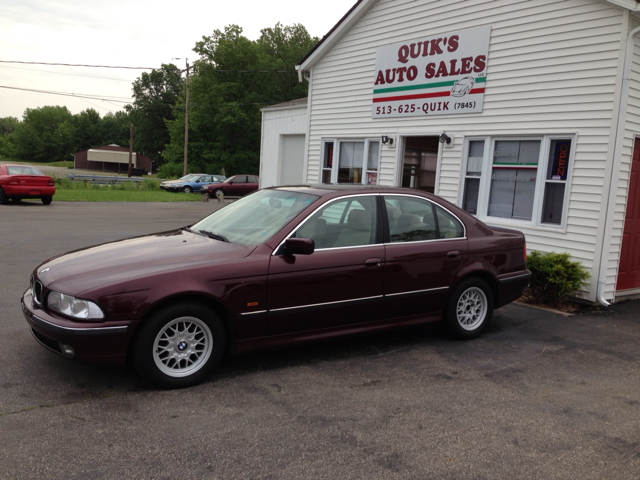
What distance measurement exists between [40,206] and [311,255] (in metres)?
17.6

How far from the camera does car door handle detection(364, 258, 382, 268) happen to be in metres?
5.09

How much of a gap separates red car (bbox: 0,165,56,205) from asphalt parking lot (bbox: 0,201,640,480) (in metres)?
14.9

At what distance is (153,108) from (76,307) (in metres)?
84.6

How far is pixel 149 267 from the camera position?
4242 mm

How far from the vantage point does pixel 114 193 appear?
Result: 29.9 m

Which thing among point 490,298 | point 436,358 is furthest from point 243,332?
point 490,298

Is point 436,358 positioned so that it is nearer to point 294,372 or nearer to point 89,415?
point 294,372

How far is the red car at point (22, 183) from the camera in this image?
1886 cm

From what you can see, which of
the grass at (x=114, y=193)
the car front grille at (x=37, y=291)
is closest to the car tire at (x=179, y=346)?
the car front grille at (x=37, y=291)

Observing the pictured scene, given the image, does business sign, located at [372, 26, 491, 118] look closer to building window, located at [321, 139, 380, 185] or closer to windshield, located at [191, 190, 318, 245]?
building window, located at [321, 139, 380, 185]

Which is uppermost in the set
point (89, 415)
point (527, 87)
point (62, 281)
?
point (527, 87)

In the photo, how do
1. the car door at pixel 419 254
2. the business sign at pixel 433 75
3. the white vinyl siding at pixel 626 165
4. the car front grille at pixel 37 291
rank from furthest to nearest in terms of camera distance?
the business sign at pixel 433 75, the white vinyl siding at pixel 626 165, the car door at pixel 419 254, the car front grille at pixel 37 291

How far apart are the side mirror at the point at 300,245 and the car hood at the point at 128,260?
1.10 feet

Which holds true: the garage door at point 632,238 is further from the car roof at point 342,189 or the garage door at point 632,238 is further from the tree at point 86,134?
the tree at point 86,134
